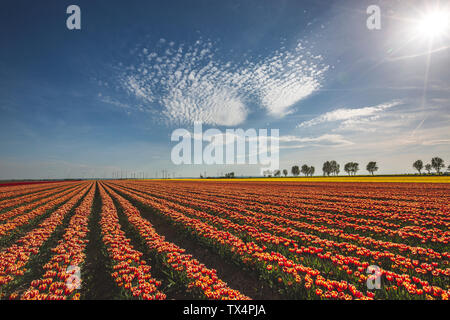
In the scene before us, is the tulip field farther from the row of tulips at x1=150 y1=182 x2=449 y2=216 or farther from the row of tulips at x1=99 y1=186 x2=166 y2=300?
the row of tulips at x1=150 y1=182 x2=449 y2=216

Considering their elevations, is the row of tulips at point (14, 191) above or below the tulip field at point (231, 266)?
below

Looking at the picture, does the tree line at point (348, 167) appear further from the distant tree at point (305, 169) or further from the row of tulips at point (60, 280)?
the row of tulips at point (60, 280)

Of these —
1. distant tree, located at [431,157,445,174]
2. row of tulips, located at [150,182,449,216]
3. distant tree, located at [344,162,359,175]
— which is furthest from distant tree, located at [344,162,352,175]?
row of tulips, located at [150,182,449,216]

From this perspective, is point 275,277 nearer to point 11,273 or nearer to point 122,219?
point 11,273

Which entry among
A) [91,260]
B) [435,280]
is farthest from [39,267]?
[435,280]

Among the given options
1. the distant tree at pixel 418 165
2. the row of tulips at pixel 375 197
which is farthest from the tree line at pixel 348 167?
the row of tulips at pixel 375 197

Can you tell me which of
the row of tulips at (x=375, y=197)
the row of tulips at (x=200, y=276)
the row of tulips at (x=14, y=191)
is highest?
the row of tulips at (x=200, y=276)

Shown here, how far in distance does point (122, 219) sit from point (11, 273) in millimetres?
7094

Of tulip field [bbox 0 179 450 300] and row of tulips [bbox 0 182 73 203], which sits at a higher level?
tulip field [bbox 0 179 450 300]

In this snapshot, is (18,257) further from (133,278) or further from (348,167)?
(348,167)
